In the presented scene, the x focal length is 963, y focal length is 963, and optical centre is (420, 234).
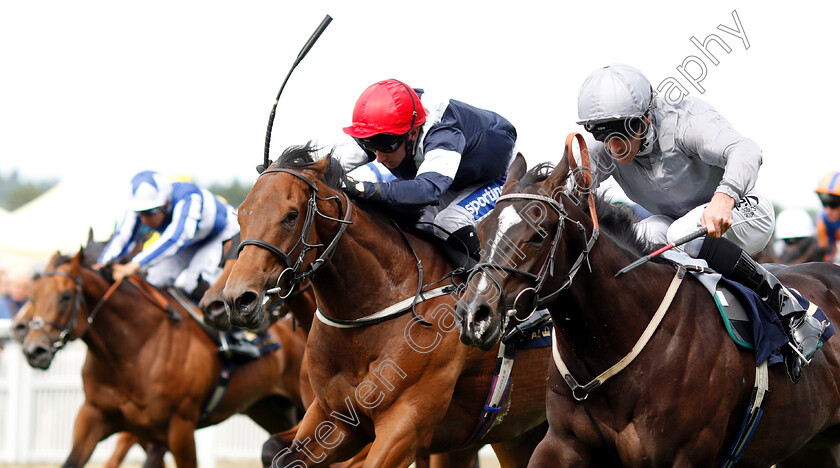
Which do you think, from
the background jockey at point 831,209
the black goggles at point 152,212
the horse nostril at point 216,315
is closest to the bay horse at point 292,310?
the horse nostril at point 216,315

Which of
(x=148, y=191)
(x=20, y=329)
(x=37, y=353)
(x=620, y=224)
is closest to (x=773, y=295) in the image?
(x=620, y=224)

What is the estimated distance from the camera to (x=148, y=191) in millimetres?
8320

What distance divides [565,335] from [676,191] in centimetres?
105

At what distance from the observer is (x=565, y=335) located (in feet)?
12.2

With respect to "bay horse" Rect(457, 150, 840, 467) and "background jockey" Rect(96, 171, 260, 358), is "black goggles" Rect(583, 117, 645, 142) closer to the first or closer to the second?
"bay horse" Rect(457, 150, 840, 467)

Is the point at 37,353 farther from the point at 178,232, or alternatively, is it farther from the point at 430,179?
the point at 430,179

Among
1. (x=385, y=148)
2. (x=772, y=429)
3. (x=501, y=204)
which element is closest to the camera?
(x=501, y=204)

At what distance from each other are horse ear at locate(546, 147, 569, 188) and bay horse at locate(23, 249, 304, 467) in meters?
4.77

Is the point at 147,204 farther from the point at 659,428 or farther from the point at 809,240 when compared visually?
the point at 809,240

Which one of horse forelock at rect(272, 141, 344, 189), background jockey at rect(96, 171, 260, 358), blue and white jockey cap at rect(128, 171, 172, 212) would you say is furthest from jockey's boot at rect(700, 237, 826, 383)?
blue and white jockey cap at rect(128, 171, 172, 212)

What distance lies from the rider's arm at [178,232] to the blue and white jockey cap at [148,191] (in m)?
0.15

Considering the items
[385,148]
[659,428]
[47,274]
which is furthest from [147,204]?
[659,428]

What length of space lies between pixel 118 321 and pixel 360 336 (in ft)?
12.4

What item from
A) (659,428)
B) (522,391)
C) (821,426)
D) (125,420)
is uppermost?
(659,428)
